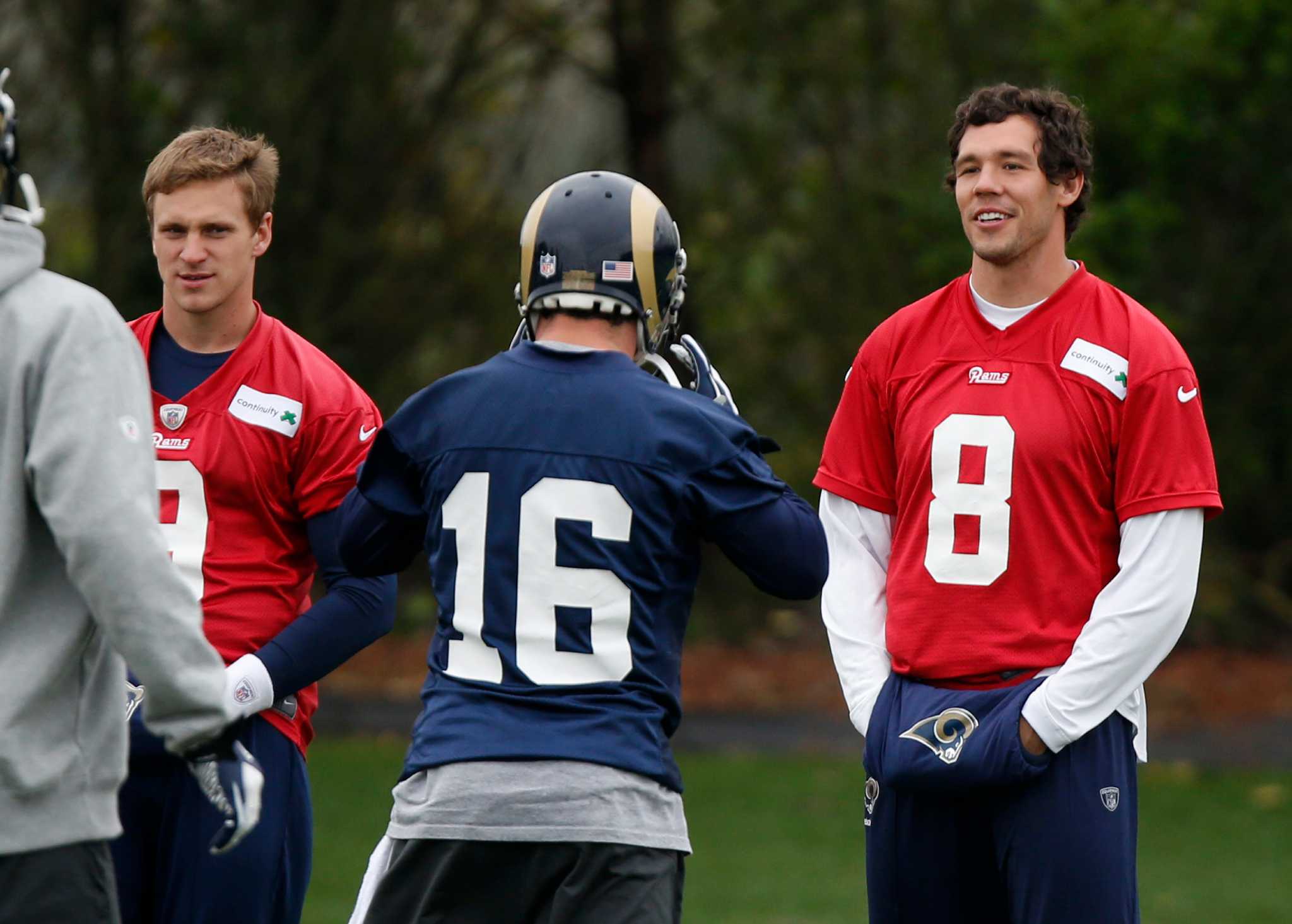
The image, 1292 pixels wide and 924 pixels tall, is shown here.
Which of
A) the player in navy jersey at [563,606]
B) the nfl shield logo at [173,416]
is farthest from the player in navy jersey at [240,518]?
the player in navy jersey at [563,606]

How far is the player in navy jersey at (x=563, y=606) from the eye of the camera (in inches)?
133

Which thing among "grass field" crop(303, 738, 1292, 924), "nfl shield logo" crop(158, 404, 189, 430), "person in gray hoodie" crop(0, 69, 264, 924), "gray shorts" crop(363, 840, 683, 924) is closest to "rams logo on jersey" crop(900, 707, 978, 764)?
"gray shorts" crop(363, 840, 683, 924)

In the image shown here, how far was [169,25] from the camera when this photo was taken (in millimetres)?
12438

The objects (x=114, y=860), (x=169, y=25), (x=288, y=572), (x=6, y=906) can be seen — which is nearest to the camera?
(x=6, y=906)

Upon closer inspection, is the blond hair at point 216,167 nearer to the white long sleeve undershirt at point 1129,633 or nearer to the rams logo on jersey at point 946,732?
the rams logo on jersey at point 946,732

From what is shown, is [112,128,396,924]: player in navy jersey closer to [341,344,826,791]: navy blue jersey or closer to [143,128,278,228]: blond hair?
[143,128,278,228]: blond hair

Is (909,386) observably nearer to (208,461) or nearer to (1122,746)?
(1122,746)

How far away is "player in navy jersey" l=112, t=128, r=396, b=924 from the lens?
13.5 ft

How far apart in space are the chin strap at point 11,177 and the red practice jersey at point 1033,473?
2.10 metres

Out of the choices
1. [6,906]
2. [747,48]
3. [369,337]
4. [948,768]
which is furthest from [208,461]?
[747,48]

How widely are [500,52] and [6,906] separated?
1086cm

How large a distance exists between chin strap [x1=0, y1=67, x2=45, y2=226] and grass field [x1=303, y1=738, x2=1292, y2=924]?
16.8 ft

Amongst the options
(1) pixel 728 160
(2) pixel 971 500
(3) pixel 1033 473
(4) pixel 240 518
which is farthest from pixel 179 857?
(1) pixel 728 160

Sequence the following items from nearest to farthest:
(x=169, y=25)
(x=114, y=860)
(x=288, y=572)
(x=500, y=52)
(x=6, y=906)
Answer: (x=6, y=906) → (x=114, y=860) → (x=288, y=572) → (x=169, y=25) → (x=500, y=52)
